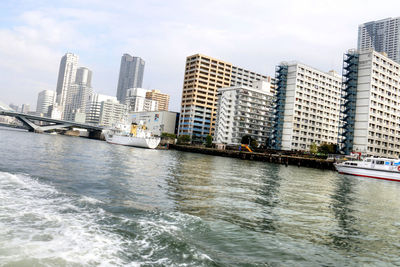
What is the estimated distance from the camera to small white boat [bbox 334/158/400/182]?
44312 millimetres

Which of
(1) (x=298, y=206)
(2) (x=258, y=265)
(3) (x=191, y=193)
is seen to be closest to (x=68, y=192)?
(3) (x=191, y=193)

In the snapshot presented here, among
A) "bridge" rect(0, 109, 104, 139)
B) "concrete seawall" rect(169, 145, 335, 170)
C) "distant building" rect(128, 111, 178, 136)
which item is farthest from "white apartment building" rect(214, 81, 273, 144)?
"bridge" rect(0, 109, 104, 139)

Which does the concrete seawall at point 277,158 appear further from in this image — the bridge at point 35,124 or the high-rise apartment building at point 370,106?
the bridge at point 35,124

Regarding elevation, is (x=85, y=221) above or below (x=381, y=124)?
below

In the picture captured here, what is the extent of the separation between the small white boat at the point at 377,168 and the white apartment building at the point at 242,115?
60.1 metres

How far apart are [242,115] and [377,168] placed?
65971 millimetres

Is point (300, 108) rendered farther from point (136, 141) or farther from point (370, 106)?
point (136, 141)

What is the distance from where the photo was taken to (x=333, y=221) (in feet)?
39.2

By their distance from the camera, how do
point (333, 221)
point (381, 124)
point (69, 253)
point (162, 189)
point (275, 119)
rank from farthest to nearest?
point (275, 119), point (381, 124), point (162, 189), point (333, 221), point (69, 253)

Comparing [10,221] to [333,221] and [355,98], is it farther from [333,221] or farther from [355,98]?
[355,98]

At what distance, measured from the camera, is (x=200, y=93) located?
443 ft

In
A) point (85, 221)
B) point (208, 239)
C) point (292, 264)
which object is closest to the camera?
point (292, 264)

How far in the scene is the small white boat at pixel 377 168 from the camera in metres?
44.3

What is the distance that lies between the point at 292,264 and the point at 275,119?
96.9 m
